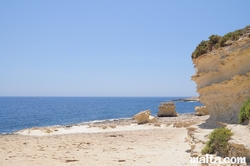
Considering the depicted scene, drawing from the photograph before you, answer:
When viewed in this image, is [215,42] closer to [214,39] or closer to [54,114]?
[214,39]

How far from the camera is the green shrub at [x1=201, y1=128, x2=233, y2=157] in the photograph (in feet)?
25.1

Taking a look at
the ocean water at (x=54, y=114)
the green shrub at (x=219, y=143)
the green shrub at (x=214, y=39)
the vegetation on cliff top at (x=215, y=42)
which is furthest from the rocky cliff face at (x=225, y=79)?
the ocean water at (x=54, y=114)

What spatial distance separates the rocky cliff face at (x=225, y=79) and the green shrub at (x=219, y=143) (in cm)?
743

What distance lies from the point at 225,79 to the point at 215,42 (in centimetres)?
379

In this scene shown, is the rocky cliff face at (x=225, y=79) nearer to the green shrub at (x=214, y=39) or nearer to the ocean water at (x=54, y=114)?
the green shrub at (x=214, y=39)

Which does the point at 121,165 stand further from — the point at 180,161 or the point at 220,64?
the point at 220,64

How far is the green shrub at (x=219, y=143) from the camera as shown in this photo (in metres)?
7.66

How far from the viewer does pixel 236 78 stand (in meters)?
15.3

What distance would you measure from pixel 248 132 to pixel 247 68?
749 centimetres

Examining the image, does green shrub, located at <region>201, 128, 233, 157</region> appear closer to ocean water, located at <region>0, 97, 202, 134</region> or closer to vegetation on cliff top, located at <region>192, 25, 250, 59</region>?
vegetation on cliff top, located at <region>192, 25, 250, 59</region>

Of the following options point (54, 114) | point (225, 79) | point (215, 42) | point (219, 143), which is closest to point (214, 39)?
point (215, 42)

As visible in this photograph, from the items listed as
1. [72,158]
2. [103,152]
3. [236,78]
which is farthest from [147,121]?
[72,158]

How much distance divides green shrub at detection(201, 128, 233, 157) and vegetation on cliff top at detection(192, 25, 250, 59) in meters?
9.85

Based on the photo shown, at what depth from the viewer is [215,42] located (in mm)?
19000
